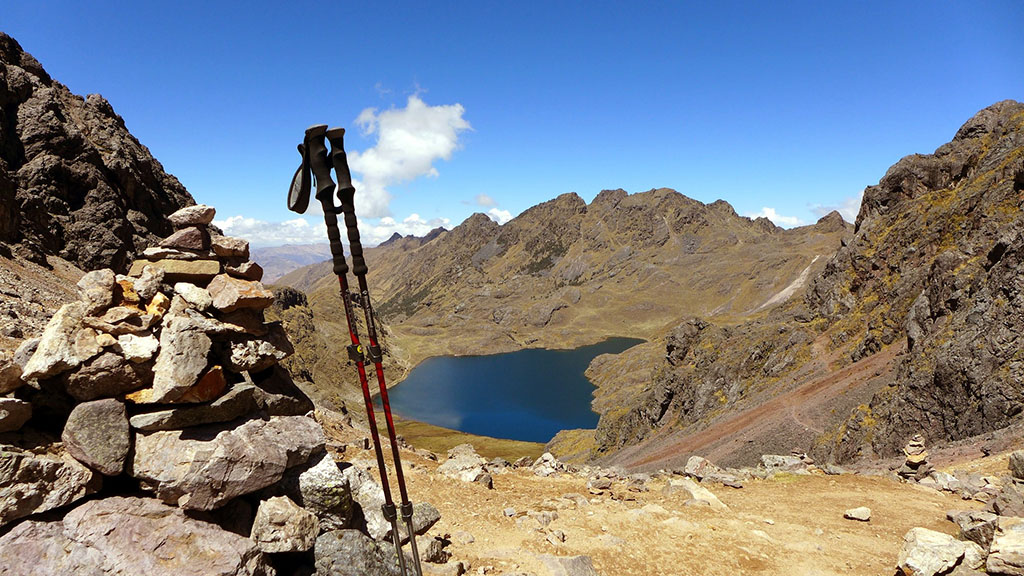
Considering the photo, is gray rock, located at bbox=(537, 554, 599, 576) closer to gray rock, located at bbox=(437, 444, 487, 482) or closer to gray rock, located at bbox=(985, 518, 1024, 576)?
gray rock, located at bbox=(985, 518, 1024, 576)

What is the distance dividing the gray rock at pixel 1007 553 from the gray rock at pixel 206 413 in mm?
18196

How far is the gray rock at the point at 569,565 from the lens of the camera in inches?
510

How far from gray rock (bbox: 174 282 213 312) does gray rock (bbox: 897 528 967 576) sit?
19.4 m

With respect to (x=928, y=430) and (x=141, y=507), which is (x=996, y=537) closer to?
(x=141, y=507)

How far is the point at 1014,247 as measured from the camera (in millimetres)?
33969

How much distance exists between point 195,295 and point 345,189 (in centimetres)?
653

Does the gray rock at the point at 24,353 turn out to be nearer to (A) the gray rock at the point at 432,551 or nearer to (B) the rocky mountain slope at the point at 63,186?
(A) the gray rock at the point at 432,551

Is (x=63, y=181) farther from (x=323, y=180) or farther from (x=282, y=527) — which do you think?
(x=323, y=180)

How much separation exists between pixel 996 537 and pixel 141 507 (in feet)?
65.5

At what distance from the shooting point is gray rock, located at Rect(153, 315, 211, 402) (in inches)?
389

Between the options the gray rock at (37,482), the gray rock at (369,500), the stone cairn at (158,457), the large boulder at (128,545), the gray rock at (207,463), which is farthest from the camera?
the gray rock at (369,500)

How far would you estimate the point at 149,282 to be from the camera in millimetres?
11312

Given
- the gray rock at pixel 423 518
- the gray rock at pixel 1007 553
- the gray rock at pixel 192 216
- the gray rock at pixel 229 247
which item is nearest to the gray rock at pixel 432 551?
the gray rock at pixel 423 518

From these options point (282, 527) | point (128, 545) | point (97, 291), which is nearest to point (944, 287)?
point (282, 527)
